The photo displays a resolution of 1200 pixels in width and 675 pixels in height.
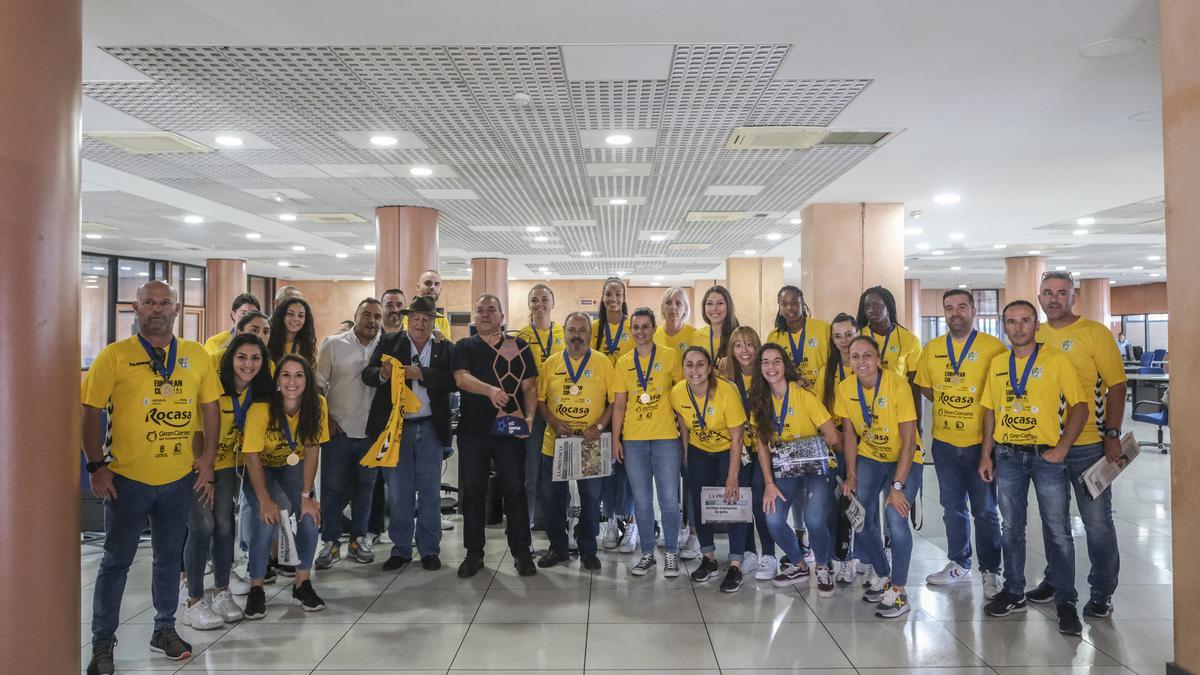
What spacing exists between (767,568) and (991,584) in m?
1.21

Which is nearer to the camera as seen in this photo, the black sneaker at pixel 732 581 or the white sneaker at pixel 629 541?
the black sneaker at pixel 732 581

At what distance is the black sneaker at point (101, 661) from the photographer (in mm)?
3129

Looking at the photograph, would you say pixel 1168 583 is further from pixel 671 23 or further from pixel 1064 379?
pixel 671 23

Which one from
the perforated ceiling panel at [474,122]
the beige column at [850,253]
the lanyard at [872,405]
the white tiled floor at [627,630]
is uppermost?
the perforated ceiling panel at [474,122]

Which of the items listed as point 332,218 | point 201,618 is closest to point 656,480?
point 201,618

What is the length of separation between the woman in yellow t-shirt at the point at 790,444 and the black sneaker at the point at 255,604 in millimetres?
2786

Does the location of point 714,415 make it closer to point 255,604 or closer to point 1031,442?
point 1031,442

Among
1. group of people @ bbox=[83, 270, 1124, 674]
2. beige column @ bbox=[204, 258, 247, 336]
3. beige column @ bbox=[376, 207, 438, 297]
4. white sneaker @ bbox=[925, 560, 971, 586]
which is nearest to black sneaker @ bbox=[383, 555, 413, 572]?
group of people @ bbox=[83, 270, 1124, 674]

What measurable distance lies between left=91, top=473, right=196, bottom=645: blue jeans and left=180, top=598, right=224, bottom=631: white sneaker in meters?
0.28

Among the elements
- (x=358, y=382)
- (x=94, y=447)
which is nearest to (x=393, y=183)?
(x=358, y=382)

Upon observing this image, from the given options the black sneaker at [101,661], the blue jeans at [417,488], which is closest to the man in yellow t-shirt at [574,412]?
the blue jeans at [417,488]

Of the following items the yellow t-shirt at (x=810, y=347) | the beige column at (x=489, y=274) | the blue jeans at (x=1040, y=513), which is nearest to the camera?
the blue jeans at (x=1040, y=513)

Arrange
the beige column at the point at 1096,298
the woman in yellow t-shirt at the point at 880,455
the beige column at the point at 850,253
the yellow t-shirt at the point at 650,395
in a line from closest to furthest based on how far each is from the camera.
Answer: the woman in yellow t-shirt at the point at 880,455 → the yellow t-shirt at the point at 650,395 → the beige column at the point at 850,253 → the beige column at the point at 1096,298

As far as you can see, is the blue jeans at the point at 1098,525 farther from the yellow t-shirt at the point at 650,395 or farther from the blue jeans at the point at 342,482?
the blue jeans at the point at 342,482
